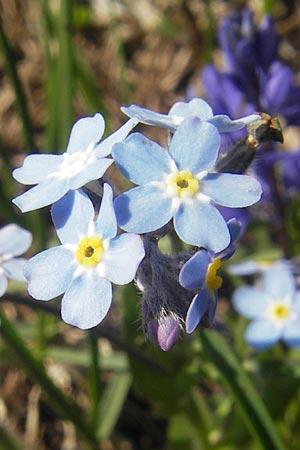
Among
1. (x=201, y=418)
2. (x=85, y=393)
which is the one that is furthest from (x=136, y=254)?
(x=85, y=393)

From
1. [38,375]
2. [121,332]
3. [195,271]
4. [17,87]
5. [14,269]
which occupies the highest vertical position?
[195,271]

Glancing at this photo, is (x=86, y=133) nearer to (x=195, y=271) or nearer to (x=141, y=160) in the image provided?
(x=141, y=160)

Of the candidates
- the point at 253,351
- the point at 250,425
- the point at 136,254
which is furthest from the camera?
the point at 253,351

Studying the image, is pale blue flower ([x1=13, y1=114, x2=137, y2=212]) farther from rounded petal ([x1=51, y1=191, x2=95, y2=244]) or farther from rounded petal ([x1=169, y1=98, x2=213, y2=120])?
rounded petal ([x1=169, y1=98, x2=213, y2=120])

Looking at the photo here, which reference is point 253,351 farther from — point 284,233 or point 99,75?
point 99,75

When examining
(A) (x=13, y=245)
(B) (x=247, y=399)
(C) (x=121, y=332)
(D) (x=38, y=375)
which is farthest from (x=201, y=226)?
(C) (x=121, y=332)

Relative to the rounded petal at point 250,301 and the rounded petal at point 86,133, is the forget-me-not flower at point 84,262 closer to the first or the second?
the rounded petal at point 86,133
